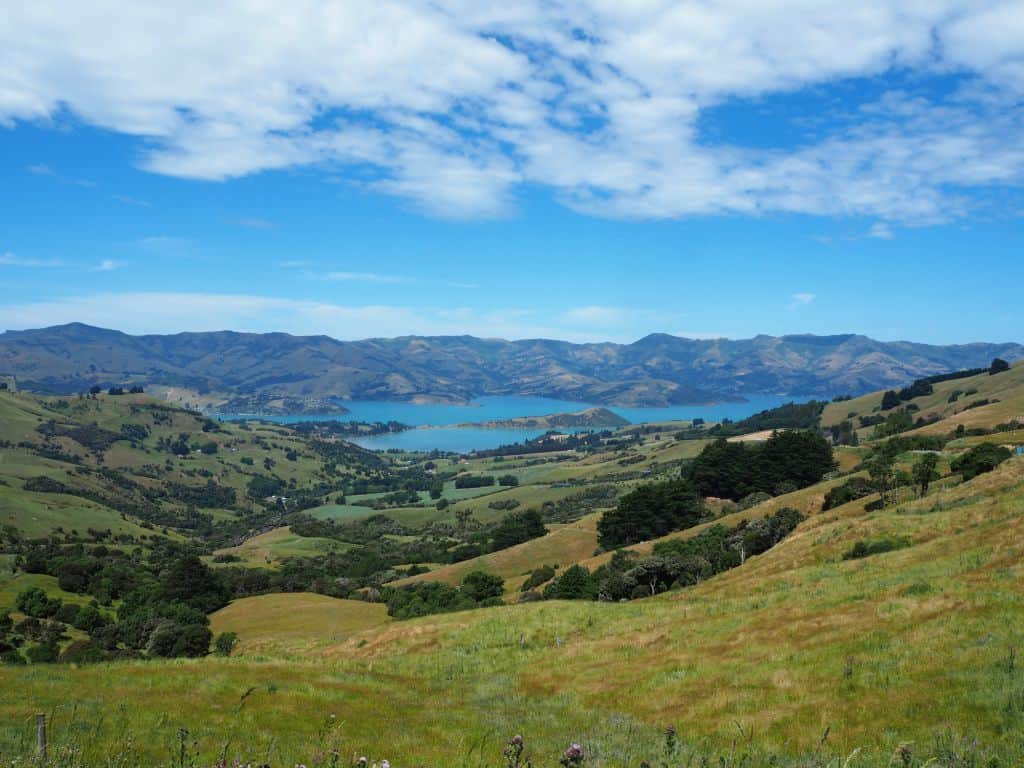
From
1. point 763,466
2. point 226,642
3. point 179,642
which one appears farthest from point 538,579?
point 763,466

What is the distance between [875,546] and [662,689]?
995 inches

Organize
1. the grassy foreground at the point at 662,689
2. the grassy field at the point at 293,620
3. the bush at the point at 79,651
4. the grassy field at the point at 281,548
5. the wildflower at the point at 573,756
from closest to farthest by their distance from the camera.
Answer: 1. the wildflower at the point at 573,756
2. the grassy foreground at the point at 662,689
3. the grassy field at the point at 293,620
4. the bush at the point at 79,651
5. the grassy field at the point at 281,548

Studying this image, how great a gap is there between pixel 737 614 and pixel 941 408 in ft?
680

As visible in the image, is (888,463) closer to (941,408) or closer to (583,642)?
(583,642)

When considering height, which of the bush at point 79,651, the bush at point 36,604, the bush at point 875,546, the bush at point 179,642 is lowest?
the bush at point 36,604

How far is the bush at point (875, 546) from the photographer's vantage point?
36812 millimetres

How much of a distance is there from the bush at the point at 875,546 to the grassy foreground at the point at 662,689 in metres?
4.05

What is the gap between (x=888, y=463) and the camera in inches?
2335

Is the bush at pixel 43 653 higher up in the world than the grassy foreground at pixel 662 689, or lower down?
lower down

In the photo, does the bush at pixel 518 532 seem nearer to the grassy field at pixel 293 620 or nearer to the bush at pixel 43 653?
the grassy field at pixel 293 620

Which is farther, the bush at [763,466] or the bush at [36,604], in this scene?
the bush at [763,466]

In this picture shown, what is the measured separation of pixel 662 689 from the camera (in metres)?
18.9

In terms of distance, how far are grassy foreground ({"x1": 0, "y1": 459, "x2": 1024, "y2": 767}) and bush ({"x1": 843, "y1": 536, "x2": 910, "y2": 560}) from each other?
4049mm

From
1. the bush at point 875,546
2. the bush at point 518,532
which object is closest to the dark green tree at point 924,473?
the bush at point 875,546
